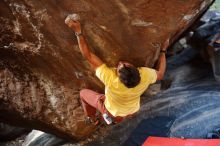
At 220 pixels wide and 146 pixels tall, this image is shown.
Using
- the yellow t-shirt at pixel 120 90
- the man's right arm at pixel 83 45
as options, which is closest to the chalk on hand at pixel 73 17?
the man's right arm at pixel 83 45

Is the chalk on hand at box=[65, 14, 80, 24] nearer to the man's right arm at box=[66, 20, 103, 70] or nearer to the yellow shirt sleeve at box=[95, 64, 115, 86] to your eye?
the man's right arm at box=[66, 20, 103, 70]

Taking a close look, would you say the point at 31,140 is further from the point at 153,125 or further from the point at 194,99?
the point at 194,99

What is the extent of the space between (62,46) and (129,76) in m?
1.00

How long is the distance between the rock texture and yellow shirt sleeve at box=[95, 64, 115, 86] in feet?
0.89

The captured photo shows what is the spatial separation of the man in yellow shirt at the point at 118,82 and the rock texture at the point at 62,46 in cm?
18

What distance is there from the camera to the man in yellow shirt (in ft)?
10.8

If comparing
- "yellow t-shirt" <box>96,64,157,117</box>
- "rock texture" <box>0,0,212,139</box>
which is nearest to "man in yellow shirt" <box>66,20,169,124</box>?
"yellow t-shirt" <box>96,64,157,117</box>

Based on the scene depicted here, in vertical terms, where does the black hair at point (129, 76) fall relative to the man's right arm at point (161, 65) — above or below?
above

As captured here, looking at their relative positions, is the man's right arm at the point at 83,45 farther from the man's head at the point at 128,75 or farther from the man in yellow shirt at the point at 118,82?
the man's head at the point at 128,75

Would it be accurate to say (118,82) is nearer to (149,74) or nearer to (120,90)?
(120,90)

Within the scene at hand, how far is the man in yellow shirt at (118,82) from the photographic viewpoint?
331cm

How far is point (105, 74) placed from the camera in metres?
3.44

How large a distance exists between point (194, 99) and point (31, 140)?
2891mm

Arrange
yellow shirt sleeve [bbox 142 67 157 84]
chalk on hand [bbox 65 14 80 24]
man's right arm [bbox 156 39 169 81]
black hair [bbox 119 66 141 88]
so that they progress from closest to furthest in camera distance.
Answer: black hair [bbox 119 66 141 88]
chalk on hand [bbox 65 14 80 24]
yellow shirt sleeve [bbox 142 67 157 84]
man's right arm [bbox 156 39 169 81]
